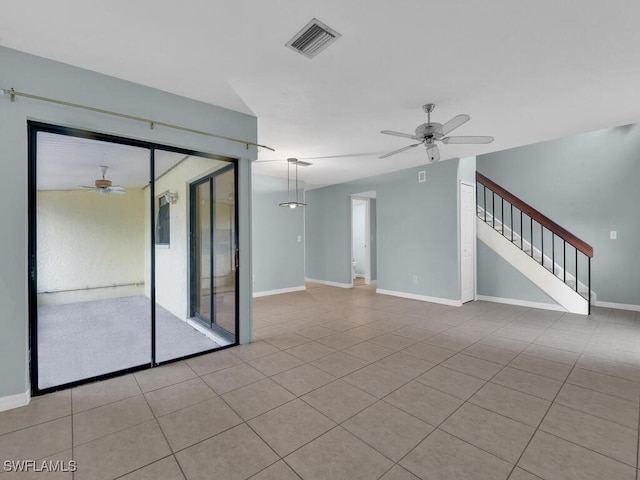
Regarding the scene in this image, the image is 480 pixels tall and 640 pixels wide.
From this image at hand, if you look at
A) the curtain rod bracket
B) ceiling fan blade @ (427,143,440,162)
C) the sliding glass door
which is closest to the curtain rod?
the curtain rod bracket

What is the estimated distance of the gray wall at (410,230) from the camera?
5.54 m

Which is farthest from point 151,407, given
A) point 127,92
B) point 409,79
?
point 409,79

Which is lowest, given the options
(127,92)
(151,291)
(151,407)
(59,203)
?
(151,407)

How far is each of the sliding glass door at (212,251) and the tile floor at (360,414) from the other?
73cm

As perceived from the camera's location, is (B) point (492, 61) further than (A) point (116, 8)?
Yes

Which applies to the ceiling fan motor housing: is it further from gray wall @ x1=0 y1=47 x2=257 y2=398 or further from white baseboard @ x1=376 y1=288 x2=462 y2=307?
white baseboard @ x1=376 y1=288 x2=462 y2=307

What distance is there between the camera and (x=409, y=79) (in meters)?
2.76

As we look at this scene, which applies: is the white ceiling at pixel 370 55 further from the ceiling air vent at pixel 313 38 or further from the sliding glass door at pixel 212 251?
the sliding glass door at pixel 212 251

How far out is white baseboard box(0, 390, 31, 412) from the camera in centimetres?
221

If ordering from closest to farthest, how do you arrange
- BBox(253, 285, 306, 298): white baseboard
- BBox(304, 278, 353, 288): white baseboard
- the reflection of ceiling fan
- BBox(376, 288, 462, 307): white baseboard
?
1. the reflection of ceiling fan
2. BBox(376, 288, 462, 307): white baseboard
3. BBox(253, 285, 306, 298): white baseboard
4. BBox(304, 278, 353, 288): white baseboard

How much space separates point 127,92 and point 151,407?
2729mm

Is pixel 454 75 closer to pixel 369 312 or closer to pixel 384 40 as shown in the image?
pixel 384 40

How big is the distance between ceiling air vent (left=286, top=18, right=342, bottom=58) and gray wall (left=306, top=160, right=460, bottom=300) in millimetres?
4014

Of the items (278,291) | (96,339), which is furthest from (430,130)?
(278,291)
